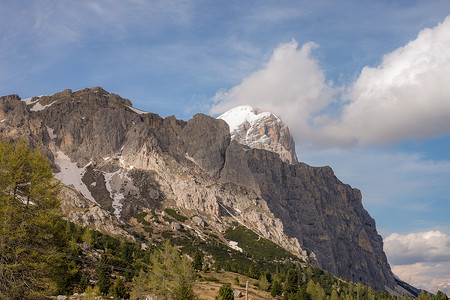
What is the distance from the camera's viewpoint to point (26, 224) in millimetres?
30750

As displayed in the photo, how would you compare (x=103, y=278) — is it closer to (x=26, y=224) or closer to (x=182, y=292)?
(x=182, y=292)

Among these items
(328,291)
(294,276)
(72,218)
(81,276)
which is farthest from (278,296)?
(72,218)

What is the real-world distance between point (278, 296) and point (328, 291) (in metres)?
70.7

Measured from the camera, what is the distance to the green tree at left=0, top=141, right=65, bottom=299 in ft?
97.9

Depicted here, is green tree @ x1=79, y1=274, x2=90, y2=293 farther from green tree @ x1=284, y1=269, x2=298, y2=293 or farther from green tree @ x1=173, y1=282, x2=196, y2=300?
green tree @ x1=284, y1=269, x2=298, y2=293

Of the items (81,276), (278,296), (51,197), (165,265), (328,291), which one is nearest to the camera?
(51,197)

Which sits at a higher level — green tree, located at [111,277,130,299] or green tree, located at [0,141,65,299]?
green tree, located at [0,141,65,299]

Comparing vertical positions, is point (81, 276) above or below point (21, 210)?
below

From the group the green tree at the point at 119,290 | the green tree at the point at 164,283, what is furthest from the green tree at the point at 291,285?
the green tree at the point at 119,290

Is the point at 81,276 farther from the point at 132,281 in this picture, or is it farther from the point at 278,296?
the point at 278,296

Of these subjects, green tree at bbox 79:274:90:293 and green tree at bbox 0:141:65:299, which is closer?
green tree at bbox 0:141:65:299

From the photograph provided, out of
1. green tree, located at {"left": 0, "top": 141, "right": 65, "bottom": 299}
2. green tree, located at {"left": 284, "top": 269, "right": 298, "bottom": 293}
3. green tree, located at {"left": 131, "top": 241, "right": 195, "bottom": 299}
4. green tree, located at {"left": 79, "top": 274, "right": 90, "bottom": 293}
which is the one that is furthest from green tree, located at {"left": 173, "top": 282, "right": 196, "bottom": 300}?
green tree, located at {"left": 284, "top": 269, "right": 298, "bottom": 293}

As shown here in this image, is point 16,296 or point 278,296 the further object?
point 278,296

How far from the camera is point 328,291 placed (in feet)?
556
